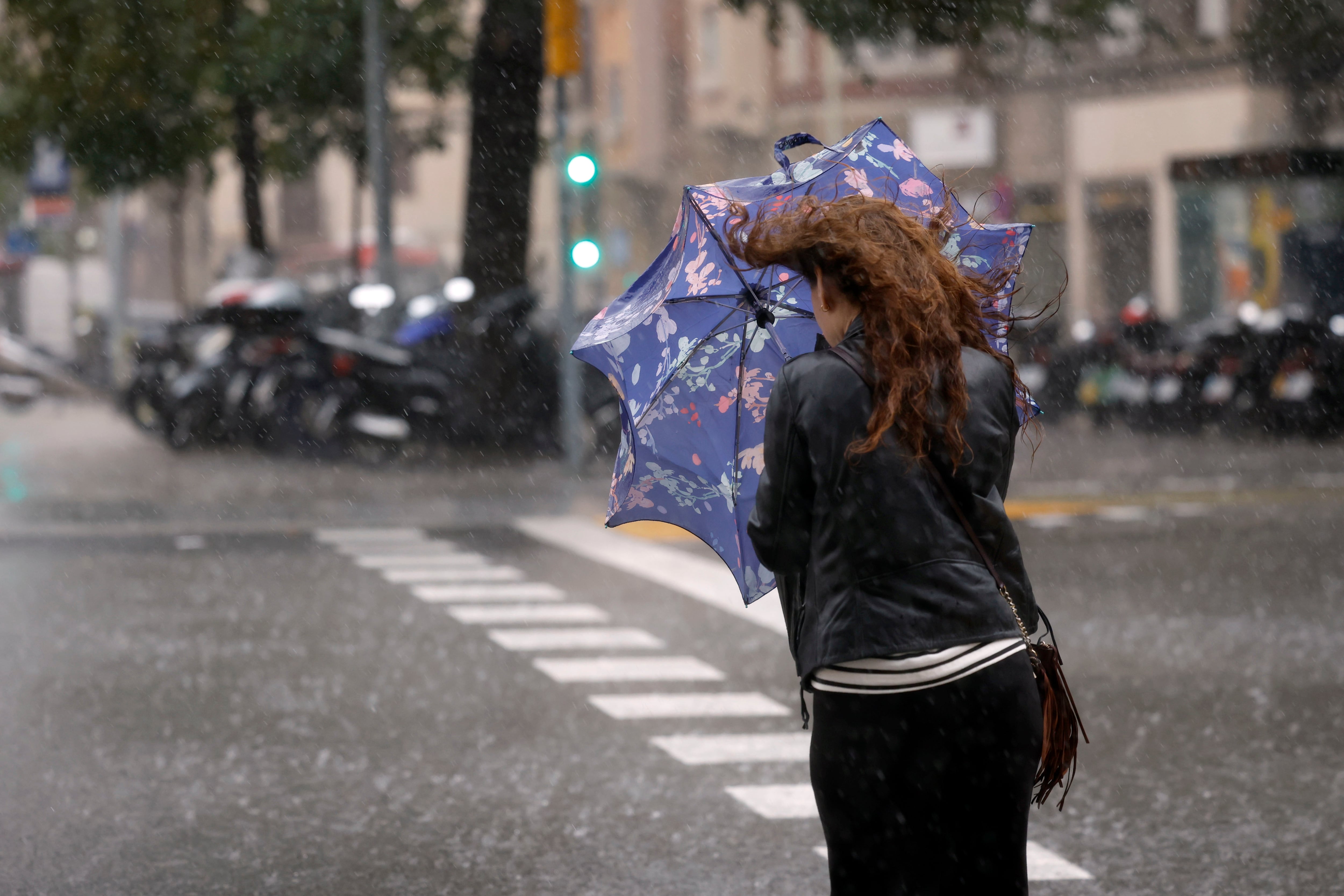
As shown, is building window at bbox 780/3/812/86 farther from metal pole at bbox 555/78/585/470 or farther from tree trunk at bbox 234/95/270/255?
metal pole at bbox 555/78/585/470

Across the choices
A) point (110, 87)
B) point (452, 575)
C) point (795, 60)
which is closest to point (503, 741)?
point (452, 575)

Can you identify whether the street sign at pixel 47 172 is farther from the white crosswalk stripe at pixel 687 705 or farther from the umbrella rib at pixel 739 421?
the umbrella rib at pixel 739 421

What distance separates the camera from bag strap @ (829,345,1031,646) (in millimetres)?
3148

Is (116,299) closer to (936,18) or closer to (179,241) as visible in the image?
(179,241)

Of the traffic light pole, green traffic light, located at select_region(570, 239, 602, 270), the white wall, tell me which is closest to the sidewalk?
green traffic light, located at select_region(570, 239, 602, 270)

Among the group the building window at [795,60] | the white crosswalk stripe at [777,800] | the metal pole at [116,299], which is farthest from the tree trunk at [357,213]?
the white crosswalk stripe at [777,800]

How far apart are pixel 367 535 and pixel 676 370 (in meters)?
9.19

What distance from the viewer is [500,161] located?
19.2 m

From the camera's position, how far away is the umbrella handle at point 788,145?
3.77 meters

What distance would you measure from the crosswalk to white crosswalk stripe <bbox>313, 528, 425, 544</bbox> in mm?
17

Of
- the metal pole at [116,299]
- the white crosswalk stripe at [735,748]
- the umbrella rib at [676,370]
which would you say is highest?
the umbrella rib at [676,370]

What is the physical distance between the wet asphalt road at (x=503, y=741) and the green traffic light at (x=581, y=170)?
5.38 m

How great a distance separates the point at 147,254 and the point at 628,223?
2534 centimetres

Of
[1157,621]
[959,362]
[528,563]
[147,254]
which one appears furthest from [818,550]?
[147,254]
